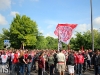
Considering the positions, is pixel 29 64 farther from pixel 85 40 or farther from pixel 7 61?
pixel 85 40

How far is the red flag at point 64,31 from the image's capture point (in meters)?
16.8

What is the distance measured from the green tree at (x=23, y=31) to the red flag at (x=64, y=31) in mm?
44137

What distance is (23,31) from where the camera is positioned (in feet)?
205

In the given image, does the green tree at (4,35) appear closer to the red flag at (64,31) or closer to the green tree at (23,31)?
the green tree at (23,31)

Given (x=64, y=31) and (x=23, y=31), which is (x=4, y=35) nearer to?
(x=23, y=31)

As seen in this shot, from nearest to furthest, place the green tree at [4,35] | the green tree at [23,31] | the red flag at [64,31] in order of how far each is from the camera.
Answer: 1. the red flag at [64,31]
2. the green tree at [23,31]
3. the green tree at [4,35]

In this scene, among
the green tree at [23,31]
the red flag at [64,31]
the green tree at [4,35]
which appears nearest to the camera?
the red flag at [64,31]

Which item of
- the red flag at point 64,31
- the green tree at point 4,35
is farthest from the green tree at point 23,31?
the red flag at point 64,31

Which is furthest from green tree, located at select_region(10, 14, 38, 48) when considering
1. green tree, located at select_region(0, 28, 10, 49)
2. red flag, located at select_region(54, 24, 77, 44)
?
red flag, located at select_region(54, 24, 77, 44)

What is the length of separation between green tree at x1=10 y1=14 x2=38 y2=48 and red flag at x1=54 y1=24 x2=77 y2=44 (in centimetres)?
4414

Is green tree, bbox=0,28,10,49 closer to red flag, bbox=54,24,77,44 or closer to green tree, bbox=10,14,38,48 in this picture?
green tree, bbox=10,14,38,48

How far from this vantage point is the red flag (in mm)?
16819

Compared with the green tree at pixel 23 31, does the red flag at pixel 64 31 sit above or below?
below

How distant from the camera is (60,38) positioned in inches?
663
